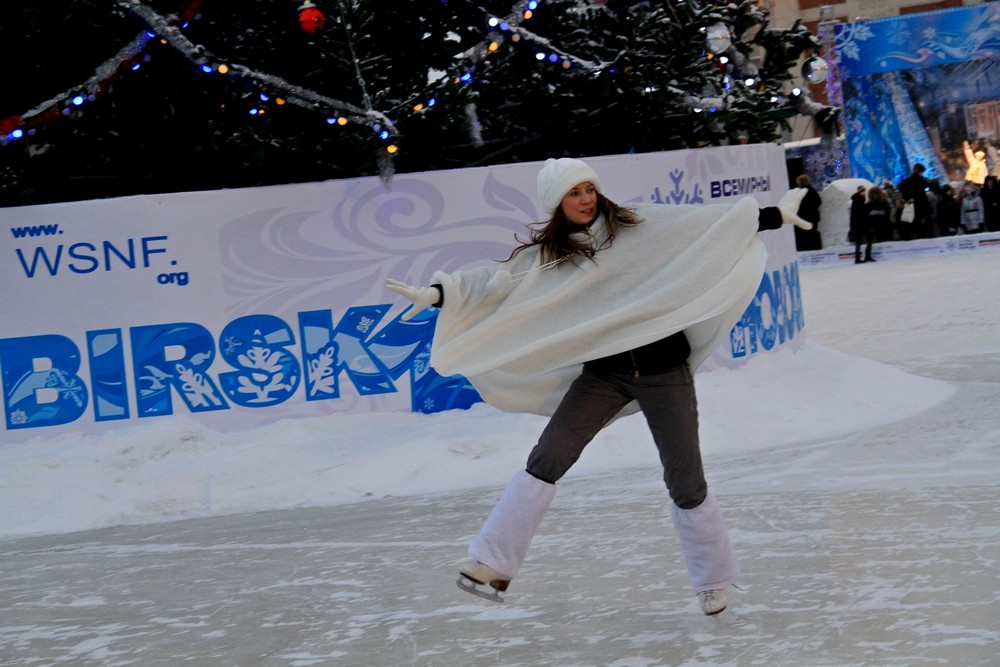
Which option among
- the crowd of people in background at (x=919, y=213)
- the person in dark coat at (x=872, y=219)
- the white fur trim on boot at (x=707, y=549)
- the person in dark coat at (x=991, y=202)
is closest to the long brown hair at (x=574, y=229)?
the white fur trim on boot at (x=707, y=549)

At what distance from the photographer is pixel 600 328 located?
4.38 metres

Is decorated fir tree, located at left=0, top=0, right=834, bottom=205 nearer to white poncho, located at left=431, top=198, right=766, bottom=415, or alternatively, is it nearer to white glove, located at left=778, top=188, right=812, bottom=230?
white poncho, located at left=431, top=198, right=766, bottom=415

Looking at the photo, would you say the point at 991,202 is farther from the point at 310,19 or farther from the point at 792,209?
the point at 792,209

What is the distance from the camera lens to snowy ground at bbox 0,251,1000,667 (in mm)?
4078

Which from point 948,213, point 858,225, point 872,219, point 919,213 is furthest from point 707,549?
point 948,213

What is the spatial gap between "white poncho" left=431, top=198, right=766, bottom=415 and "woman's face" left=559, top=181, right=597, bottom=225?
0.13 m

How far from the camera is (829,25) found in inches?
1107

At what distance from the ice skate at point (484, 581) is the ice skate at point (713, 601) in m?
0.64

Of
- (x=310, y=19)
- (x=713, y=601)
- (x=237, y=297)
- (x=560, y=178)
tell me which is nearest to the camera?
(x=713, y=601)

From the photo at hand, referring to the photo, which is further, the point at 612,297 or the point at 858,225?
the point at 858,225

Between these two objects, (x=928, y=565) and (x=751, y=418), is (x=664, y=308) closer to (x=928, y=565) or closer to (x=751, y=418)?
(x=928, y=565)

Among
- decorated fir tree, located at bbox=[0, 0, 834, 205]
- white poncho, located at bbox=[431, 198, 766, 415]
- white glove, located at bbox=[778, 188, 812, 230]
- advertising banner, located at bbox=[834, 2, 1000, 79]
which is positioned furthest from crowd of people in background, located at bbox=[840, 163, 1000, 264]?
white poncho, located at bbox=[431, 198, 766, 415]

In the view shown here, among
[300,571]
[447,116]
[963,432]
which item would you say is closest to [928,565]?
[300,571]

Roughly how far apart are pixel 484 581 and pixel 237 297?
448 cm
